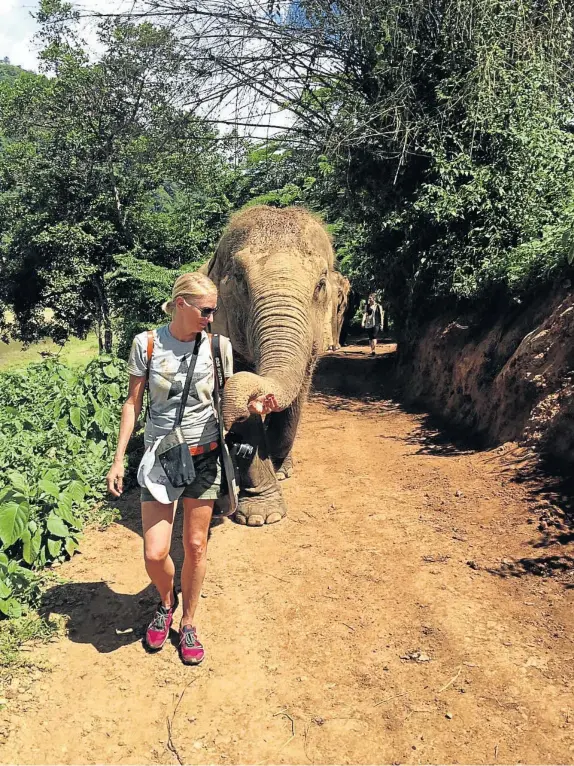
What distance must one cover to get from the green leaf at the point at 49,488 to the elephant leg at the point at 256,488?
161cm


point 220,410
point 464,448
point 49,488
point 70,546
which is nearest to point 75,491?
point 49,488

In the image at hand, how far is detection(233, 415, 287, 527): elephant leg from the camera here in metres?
5.64

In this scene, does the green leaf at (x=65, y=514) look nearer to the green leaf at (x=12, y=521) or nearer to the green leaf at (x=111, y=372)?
the green leaf at (x=12, y=521)

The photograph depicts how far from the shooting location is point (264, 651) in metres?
3.77

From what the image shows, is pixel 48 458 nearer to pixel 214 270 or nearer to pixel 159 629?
pixel 214 270

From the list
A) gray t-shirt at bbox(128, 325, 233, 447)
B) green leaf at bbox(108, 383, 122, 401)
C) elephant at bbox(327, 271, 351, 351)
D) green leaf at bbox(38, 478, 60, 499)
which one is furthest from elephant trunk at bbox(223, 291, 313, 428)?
green leaf at bbox(108, 383, 122, 401)

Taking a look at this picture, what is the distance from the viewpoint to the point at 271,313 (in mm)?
5281

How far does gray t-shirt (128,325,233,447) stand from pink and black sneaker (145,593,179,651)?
1.14 m

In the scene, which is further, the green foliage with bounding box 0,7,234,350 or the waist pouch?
the green foliage with bounding box 0,7,234,350

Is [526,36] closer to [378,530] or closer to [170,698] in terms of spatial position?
[378,530]

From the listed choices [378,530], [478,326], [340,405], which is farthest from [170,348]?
[340,405]

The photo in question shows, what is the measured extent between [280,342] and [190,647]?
2.45 meters

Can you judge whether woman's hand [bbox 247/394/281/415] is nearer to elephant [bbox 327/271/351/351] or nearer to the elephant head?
the elephant head

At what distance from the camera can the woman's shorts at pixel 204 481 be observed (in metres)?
3.48
